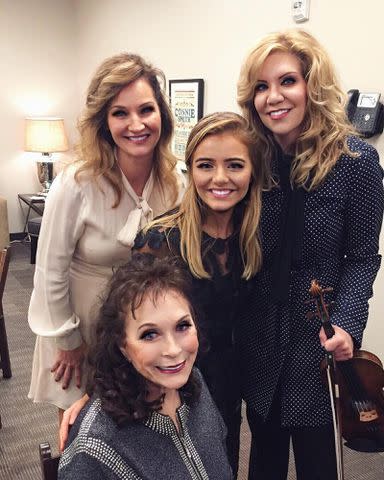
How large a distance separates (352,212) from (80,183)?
0.70m

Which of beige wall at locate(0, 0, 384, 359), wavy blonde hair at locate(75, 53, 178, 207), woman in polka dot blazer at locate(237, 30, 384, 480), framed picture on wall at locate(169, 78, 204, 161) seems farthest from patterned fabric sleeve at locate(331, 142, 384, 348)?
framed picture on wall at locate(169, 78, 204, 161)

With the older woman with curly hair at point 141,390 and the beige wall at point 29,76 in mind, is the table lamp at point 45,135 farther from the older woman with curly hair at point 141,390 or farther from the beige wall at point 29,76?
the older woman with curly hair at point 141,390

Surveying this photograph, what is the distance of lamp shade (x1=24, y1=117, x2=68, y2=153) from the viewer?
4727 millimetres

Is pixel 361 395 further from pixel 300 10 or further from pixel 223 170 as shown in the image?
pixel 300 10

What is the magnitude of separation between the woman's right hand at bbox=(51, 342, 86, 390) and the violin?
0.69 meters

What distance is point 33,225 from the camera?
4438 millimetres

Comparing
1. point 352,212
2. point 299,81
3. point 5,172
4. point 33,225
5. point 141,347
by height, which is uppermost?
point 299,81

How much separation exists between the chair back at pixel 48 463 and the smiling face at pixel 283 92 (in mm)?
837

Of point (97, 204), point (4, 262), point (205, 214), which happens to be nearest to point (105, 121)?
point (97, 204)

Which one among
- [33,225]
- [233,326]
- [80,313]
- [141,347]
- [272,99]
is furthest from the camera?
[33,225]

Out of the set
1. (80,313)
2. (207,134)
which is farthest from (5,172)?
(207,134)

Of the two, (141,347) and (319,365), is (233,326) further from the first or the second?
(141,347)

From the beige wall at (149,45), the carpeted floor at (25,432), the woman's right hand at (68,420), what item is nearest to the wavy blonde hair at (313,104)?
the woman's right hand at (68,420)

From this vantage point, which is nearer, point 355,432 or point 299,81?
point 299,81
